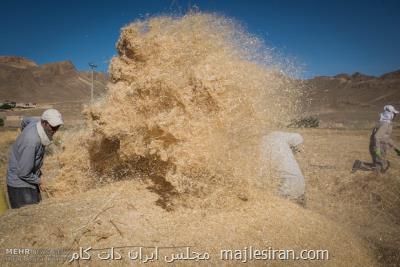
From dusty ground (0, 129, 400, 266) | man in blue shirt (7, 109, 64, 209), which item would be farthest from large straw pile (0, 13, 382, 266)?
man in blue shirt (7, 109, 64, 209)

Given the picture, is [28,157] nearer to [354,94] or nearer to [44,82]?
[354,94]

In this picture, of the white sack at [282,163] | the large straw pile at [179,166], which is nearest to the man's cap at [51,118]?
the large straw pile at [179,166]

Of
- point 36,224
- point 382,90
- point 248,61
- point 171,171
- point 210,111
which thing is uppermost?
point 382,90

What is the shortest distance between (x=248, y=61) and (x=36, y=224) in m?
2.38

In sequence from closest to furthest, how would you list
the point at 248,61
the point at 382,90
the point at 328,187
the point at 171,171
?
the point at 171,171 → the point at 248,61 → the point at 328,187 → the point at 382,90

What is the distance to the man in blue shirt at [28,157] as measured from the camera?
371 centimetres

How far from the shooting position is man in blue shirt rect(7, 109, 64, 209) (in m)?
3.71

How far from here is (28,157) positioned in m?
3.71

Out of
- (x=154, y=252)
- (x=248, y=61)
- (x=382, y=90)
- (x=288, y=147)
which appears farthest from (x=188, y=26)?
(x=382, y=90)

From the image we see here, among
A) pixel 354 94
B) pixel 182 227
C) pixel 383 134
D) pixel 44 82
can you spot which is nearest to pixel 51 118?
pixel 182 227

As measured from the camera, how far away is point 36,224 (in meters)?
2.85

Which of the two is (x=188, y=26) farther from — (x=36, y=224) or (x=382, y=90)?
(x=382, y=90)

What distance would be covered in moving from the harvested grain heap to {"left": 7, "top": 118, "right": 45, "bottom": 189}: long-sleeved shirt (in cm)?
29

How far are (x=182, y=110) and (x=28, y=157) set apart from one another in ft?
5.33
